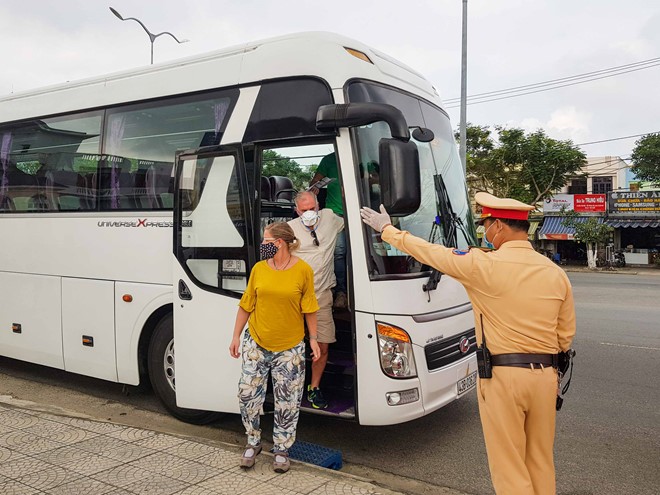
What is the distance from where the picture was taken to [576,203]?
39.2m

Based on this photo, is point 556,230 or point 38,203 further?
point 556,230

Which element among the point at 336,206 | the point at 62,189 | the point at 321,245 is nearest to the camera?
the point at 321,245

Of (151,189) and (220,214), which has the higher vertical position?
(151,189)

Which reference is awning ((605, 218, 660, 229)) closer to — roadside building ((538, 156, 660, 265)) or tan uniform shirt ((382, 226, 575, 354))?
roadside building ((538, 156, 660, 265))

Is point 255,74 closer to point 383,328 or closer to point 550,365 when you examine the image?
point 383,328

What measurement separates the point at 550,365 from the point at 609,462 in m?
2.35

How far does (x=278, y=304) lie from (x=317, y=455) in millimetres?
1317

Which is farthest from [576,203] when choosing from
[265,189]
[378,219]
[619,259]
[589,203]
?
[378,219]

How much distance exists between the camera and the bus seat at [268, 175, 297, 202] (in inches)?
216

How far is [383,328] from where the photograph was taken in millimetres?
4375

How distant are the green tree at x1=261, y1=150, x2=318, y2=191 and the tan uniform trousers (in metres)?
2.74

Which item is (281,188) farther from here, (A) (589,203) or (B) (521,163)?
(A) (589,203)

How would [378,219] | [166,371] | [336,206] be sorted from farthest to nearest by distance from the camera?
[166,371] < [336,206] < [378,219]

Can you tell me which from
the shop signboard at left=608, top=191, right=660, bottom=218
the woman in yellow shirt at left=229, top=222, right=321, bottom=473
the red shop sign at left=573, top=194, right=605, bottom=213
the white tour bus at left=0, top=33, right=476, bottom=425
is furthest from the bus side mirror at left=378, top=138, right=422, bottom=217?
the red shop sign at left=573, top=194, right=605, bottom=213
